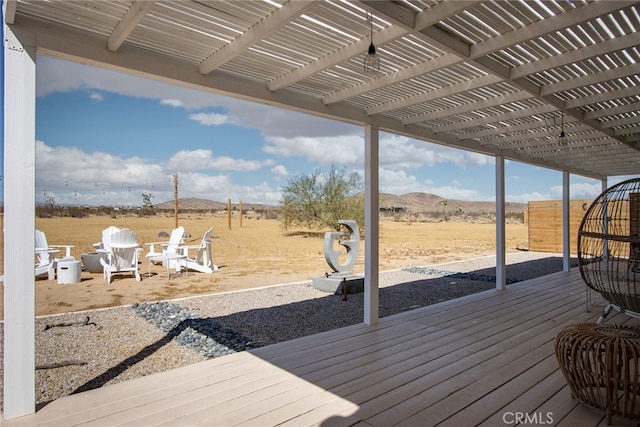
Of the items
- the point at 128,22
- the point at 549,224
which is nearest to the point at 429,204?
the point at 549,224

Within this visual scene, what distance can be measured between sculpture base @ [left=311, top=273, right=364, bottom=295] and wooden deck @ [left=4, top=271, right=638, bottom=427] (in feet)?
8.16

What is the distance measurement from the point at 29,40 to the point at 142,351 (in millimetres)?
2799

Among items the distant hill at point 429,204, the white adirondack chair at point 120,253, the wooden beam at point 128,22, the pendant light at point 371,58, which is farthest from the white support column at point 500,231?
the distant hill at point 429,204

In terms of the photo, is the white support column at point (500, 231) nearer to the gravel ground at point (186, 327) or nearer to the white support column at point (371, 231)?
the gravel ground at point (186, 327)

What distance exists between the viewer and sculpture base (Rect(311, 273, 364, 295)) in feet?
21.6

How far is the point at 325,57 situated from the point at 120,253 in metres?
6.51

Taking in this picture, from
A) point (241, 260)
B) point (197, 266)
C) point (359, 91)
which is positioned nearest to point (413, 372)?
point (359, 91)

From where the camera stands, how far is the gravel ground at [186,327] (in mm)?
3340

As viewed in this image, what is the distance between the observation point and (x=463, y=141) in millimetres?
5730

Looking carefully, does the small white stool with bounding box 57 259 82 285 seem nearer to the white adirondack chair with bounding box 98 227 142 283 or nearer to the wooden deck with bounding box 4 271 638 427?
the white adirondack chair with bounding box 98 227 142 283

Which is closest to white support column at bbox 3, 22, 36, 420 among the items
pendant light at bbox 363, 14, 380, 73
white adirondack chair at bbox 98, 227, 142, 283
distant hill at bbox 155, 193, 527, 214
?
pendant light at bbox 363, 14, 380, 73

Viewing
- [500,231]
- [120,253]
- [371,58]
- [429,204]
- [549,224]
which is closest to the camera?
[371,58]

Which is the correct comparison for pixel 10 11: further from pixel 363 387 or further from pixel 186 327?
pixel 186 327

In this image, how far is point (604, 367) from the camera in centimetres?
218
